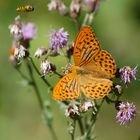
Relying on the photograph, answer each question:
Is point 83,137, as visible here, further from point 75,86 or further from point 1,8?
point 1,8

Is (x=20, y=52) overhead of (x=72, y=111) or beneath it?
overhead

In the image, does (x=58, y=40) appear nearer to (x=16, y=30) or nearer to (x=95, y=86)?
(x=16, y=30)

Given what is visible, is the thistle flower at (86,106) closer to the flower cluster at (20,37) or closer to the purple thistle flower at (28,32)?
the flower cluster at (20,37)

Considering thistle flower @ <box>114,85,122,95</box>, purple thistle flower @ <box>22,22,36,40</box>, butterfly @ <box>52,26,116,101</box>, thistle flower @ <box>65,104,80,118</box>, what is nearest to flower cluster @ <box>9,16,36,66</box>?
purple thistle flower @ <box>22,22,36,40</box>

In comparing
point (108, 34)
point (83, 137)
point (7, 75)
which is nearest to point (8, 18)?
point (7, 75)

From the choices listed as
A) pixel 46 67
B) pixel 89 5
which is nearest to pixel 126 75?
pixel 46 67

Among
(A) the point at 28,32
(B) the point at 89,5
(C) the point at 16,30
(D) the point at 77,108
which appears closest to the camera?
(D) the point at 77,108

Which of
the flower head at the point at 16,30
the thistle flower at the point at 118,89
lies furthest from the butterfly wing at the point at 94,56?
the flower head at the point at 16,30
